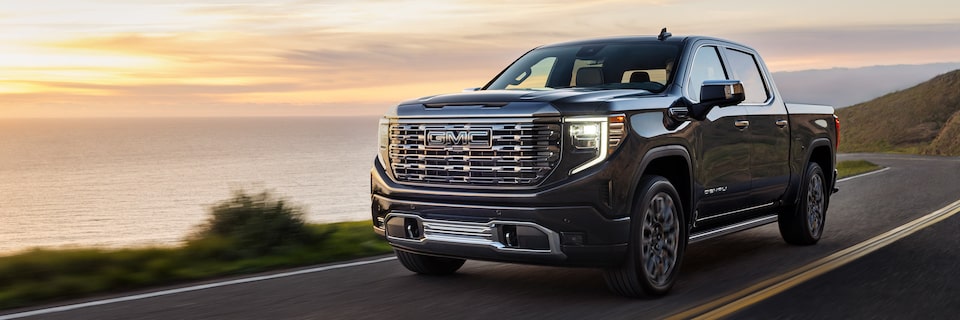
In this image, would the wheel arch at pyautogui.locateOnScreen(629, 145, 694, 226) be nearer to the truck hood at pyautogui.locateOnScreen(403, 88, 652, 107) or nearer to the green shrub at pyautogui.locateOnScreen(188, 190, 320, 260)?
the truck hood at pyautogui.locateOnScreen(403, 88, 652, 107)

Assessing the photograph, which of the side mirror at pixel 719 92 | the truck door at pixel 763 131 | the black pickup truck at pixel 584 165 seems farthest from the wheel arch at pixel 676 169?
the truck door at pixel 763 131

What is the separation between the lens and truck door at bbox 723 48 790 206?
27.9 feet

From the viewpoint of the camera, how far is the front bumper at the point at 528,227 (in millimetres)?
6336

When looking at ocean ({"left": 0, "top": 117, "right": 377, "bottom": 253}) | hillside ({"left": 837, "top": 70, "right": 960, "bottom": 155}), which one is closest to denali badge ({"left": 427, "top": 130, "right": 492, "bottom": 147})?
ocean ({"left": 0, "top": 117, "right": 377, "bottom": 253})

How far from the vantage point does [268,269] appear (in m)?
8.39

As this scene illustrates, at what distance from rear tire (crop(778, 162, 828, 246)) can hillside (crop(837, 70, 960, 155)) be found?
75482mm

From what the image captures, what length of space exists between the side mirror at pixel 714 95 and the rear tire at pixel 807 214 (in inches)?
97.4

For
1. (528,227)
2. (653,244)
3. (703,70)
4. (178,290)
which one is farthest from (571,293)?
(178,290)

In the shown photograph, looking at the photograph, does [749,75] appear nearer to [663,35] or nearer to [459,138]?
[663,35]

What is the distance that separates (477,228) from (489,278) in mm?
1319

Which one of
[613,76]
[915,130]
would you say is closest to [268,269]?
[613,76]

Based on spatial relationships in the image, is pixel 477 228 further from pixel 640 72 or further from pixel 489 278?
pixel 640 72

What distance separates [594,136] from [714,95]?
1251mm

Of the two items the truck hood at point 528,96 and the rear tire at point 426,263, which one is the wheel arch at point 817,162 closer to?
the truck hood at point 528,96
